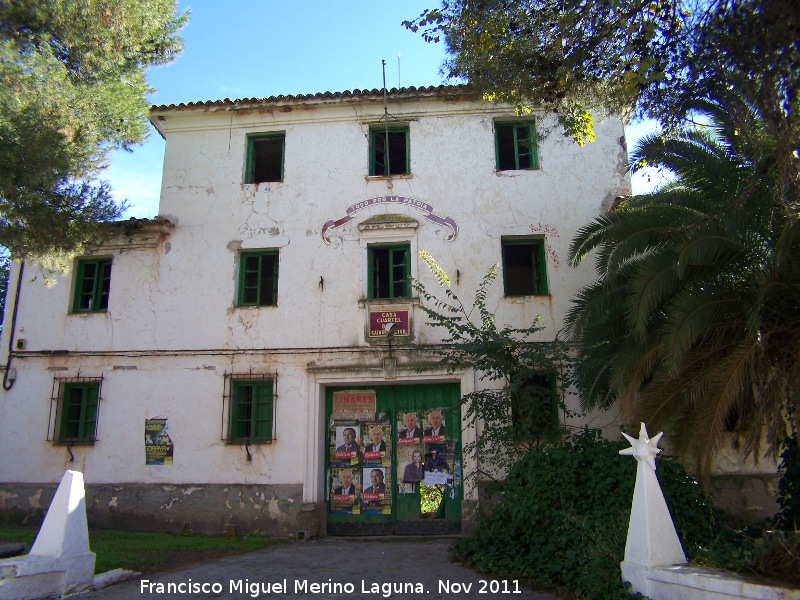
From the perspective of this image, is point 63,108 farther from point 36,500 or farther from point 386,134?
point 36,500

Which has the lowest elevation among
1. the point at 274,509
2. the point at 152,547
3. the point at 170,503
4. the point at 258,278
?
the point at 152,547

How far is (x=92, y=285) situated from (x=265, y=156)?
430 centimetres

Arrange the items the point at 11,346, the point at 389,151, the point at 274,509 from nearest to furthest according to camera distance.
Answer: the point at 274,509 < the point at 11,346 < the point at 389,151

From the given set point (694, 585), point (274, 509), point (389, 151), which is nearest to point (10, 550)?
point (274, 509)

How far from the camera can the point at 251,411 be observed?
11.6 meters

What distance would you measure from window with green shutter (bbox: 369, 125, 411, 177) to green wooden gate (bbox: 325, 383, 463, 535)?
14.0 ft

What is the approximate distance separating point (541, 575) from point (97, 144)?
30.5ft

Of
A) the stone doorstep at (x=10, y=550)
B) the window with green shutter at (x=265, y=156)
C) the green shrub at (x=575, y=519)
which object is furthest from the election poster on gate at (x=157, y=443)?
the green shrub at (x=575, y=519)

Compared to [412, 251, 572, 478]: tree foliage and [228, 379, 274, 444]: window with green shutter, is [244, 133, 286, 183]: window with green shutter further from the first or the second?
[412, 251, 572, 478]: tree foliage

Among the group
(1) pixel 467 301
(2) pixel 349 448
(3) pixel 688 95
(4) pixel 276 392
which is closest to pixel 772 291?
(3) pixel 688 95

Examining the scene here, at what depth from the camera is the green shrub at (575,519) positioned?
21.5 feet

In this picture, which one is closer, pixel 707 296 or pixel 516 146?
pixel 707 296

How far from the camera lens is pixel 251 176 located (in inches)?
511

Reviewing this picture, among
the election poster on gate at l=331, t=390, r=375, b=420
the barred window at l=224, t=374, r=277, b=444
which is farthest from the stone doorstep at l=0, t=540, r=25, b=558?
the election poster on gate at l=331, t=390, r=375, b=420
